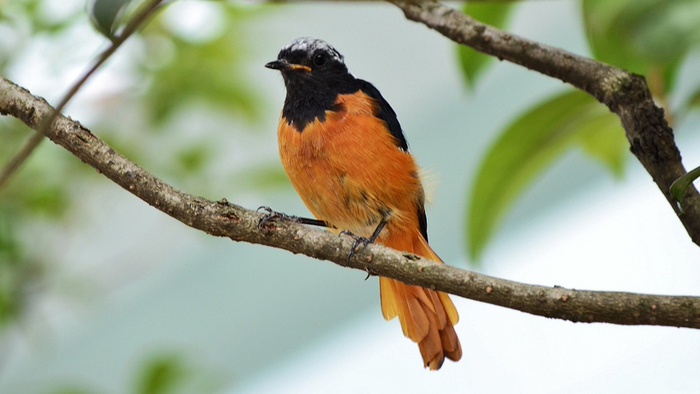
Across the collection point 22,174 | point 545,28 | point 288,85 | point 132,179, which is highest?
point 545,28

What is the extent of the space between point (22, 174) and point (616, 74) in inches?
73.1

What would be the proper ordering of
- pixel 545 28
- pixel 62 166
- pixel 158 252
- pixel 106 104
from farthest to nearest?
pixel 158 252
pixel 545 28
pixel 106 104
pixel 62 166

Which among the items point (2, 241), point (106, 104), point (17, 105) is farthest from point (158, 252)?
point (17, 105)

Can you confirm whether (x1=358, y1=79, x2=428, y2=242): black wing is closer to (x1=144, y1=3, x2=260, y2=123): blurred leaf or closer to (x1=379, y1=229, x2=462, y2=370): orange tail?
(x1=379, y1=229, x2=462, y2=370): orange tail

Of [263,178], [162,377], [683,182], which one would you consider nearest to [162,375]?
[162,377]

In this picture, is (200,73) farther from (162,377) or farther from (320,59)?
(162,377)

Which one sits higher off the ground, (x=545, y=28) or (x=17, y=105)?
(x=545, y=28)

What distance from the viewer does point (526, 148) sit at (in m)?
1.37

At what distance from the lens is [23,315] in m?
2.37

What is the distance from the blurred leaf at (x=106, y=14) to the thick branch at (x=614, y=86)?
716mm

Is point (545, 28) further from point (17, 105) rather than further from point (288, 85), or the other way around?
point (17, 105)

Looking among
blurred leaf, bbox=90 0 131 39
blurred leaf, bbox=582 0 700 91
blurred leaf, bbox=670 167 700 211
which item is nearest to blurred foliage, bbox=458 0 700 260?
blurred leaf, bbox=582 0 700 91

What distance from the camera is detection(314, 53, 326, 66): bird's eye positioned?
1.93 m

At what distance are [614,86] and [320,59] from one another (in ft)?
2.94
